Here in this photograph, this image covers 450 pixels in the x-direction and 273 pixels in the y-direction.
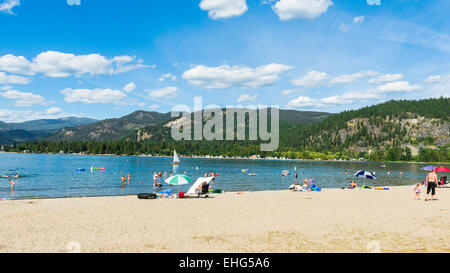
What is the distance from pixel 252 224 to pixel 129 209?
11530 mm

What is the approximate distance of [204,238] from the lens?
15.8 meters

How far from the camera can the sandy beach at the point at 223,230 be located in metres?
14.2

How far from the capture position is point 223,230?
58.9 feet

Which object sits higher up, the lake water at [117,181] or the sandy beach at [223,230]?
the sandy beach at [223,230]

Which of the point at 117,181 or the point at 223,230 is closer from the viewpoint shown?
the point at 223,230

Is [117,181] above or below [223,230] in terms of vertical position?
below

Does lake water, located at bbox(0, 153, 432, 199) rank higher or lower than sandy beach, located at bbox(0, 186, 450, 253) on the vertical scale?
lower

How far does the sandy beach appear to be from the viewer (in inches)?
560

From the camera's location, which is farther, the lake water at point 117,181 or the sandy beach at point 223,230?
the lake water at point 117,181
